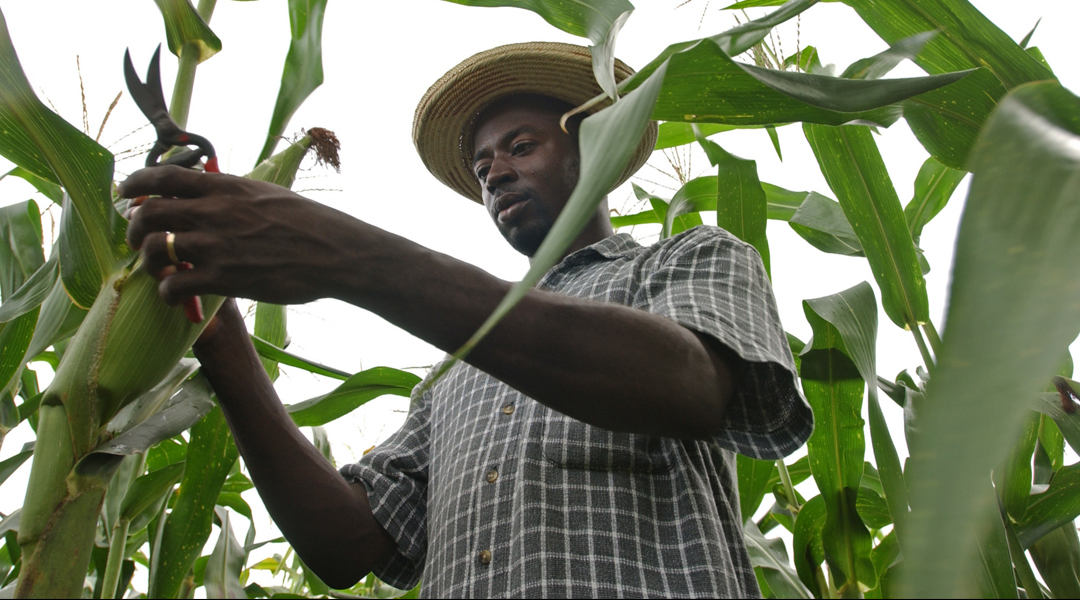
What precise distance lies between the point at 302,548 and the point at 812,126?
0.75 m

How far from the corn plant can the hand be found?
0.04 meters

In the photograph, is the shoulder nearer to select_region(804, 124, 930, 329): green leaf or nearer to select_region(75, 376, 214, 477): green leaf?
select_region(804, 124, 930, 329): green leaf

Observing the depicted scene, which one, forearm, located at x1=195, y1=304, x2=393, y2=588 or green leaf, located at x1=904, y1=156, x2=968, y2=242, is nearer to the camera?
forearm, located at x1=195, y1=304, x2=393, y2=588

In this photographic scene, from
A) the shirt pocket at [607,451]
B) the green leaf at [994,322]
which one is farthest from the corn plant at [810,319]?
the shirt pocket at [607,451]

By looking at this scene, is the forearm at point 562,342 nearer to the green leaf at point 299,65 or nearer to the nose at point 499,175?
the green leaf at point 299,65

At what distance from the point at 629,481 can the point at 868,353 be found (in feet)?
0.97

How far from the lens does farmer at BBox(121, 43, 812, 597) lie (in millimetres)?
453

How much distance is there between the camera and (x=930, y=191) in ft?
3.30

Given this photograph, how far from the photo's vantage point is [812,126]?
0.83 meters

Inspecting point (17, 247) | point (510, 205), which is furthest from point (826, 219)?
point (17, 247)

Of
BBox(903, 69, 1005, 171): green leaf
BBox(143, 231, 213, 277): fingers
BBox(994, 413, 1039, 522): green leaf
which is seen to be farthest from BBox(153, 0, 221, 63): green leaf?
BBox(994, 413, 1039, 522): green leaf

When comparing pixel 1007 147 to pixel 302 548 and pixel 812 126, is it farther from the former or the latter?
pixel 302 548

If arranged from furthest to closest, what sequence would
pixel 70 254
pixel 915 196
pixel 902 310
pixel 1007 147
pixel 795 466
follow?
pixel 795 466, pixel 915 196, pixel 902 310, pixel 70 254, pixel 1007 147

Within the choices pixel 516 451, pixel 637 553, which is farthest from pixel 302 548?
pixel 637 553
